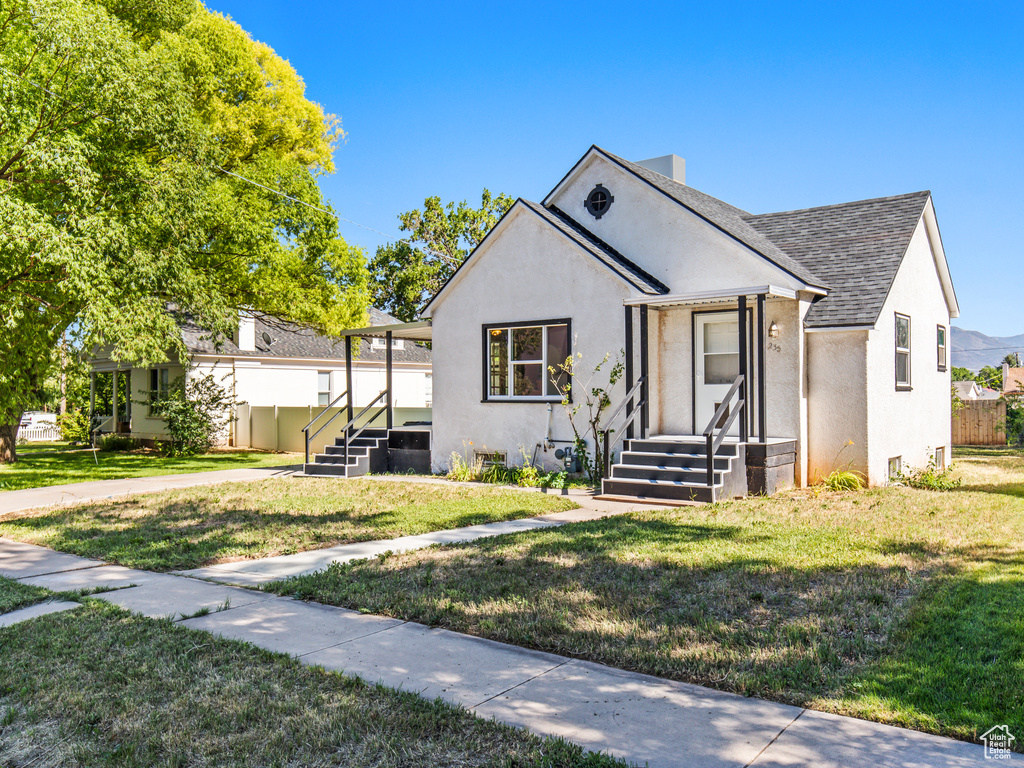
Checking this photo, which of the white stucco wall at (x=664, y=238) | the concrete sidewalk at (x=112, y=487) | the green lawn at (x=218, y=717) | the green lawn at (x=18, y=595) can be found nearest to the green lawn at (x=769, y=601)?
the green lawn at (x=218, y=717)

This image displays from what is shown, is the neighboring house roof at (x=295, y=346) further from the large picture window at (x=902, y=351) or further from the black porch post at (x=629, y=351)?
the large picture window at (x=902, y=351)

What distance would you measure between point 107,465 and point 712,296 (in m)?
17.1

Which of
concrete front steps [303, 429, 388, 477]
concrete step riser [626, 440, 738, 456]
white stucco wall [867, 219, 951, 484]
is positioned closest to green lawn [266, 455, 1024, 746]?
concrete step riser [626, 440, 738, 456]

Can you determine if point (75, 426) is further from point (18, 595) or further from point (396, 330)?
point (18, 595)

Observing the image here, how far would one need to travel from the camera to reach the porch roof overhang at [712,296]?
11547 millimetres

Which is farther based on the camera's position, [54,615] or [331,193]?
[331,193]

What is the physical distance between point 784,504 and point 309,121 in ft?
70.3

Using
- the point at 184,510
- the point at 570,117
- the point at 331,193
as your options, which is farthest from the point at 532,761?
the point at 331,193

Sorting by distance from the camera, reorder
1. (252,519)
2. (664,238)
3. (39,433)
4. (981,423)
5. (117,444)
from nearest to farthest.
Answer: (252,519) < (664,238) < (981,423) < (117,444) < (39,433)

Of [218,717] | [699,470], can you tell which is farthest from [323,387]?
[218,717]

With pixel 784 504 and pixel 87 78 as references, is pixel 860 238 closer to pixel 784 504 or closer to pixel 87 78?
pixel 784 504

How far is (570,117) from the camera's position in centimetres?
2030

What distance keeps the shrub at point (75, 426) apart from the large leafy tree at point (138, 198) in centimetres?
738

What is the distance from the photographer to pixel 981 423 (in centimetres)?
2423
